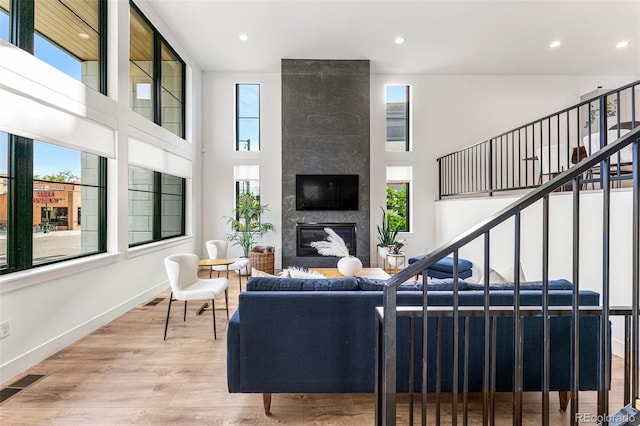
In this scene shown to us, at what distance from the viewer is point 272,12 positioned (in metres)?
4.51

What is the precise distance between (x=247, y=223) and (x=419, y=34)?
4.45 meters

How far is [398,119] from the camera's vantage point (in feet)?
22.3

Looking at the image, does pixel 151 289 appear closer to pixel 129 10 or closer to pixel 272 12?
pixel 129 10

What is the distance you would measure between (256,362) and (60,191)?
2496 mm

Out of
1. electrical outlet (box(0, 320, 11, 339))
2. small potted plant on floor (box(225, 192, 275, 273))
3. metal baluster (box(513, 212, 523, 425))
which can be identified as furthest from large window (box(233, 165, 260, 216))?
metal baluster (box(513, 212, 523, 425))

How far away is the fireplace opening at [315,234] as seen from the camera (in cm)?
614

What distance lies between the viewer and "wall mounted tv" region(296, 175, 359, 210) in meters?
6.10

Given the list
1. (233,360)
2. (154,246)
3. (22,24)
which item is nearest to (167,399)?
(233,360)

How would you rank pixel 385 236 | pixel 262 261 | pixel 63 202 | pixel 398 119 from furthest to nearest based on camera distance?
1. pixel 398 119
2. pixel 385 236
3. pixel 262 261
4. pixel 63 202

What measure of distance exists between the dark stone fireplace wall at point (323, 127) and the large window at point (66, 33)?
10.2 feet

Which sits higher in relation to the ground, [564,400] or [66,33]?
[66,33]

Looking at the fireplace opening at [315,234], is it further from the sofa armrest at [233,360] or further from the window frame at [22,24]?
the window frame at [22,24]

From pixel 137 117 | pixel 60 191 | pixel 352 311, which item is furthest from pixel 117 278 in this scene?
pixel 352 311

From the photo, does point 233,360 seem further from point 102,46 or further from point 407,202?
point 407,202
